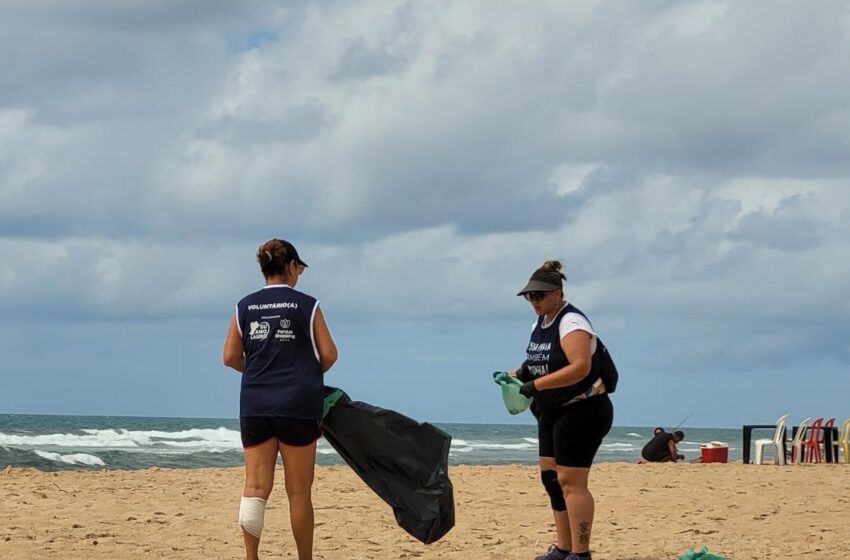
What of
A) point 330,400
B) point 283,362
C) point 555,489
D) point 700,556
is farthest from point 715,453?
point 283,362

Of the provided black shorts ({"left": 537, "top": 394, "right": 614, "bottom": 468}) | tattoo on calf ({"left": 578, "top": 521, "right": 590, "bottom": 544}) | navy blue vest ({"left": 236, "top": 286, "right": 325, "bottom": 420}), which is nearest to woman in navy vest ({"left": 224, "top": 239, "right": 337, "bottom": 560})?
navy blue vest ({"left": 236, "top": 286, "right": 325, "bottom": 420})

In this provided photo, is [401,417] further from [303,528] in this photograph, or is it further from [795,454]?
[795,454]

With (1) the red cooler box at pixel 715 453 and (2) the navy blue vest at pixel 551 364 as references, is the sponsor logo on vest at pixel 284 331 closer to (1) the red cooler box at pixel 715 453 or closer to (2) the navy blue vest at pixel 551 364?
(2) the navy blue vest at pixel 551 364

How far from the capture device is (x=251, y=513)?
5555 mm

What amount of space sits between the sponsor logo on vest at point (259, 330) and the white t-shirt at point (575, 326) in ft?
5.06

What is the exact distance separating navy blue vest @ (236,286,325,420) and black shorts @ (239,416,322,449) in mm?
37

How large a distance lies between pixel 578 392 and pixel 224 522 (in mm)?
3868

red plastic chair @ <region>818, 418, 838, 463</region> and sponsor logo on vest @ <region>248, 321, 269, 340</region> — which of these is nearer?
sponsor logo on vest @ <region>248, 321, 269, 340</region>

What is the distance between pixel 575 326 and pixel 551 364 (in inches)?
9.7

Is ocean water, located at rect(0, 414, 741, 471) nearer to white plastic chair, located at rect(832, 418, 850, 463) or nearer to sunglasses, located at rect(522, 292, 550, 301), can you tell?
white plastic chair, located at rect(832, 418, 850, 463)

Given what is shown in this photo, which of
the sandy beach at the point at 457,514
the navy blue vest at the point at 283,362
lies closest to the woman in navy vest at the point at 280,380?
the navy blue vest at the point at 283,362

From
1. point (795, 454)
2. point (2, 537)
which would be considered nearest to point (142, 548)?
point (2, 537)

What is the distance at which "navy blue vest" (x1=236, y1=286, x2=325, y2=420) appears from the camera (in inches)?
214

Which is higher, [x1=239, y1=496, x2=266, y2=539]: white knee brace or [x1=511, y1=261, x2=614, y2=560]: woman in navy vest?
[x1=511, y1=261, x2=614, y2=560]: woman in navy vest
